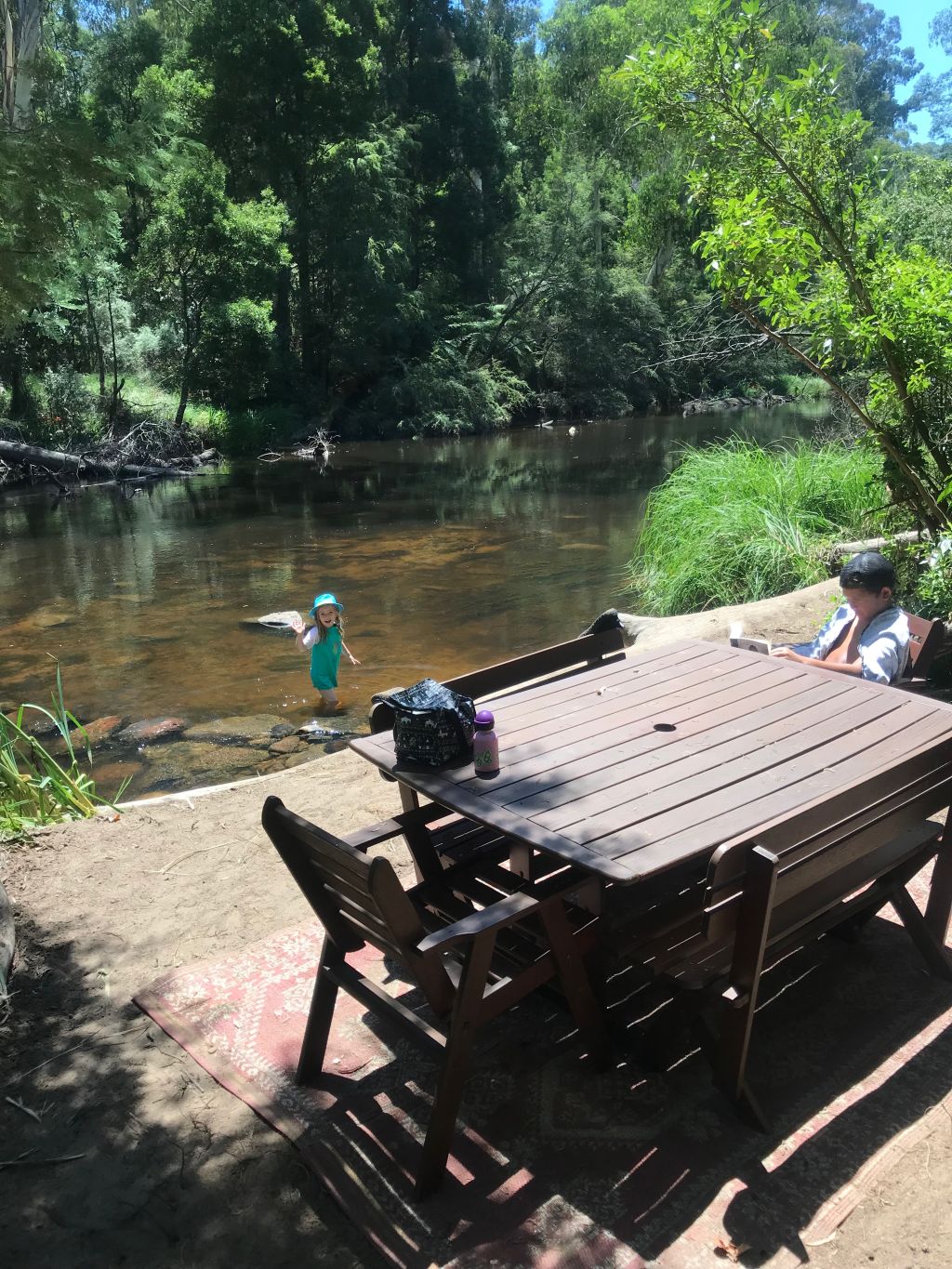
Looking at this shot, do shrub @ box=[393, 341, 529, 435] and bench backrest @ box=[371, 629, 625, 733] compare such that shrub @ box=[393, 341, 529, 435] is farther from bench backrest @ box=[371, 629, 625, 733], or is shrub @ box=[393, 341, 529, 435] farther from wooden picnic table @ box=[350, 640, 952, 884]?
wooden picnic table @ box=[350, 640, 952, 884]

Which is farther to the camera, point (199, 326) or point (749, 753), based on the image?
point (199, 326)

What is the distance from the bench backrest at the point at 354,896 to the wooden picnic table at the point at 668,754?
14.7 inches

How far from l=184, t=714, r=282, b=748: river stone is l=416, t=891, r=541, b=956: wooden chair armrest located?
504cm

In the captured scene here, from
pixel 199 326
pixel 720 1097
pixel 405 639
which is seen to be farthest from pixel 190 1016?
pixel 199 326

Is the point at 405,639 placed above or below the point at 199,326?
below

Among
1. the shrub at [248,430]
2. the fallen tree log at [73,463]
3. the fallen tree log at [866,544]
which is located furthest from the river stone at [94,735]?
the shrub at [248,430]

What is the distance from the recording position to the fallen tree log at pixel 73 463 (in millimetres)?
20823

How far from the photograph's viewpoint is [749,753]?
303 cm

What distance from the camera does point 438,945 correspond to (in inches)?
88.0

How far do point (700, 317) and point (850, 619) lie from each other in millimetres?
13035

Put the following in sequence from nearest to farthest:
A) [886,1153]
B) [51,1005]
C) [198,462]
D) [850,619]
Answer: [886,1153] → [51,1005] → [850,619] → [198,462]

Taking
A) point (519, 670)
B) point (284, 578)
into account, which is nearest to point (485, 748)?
point (519, 670)

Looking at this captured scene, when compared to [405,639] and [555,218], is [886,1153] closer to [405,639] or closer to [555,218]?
[405,639]

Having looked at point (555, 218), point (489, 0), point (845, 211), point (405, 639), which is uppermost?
point (489, 0)
